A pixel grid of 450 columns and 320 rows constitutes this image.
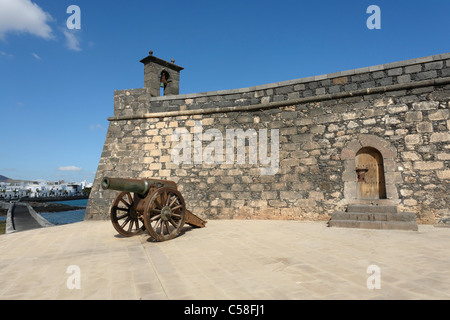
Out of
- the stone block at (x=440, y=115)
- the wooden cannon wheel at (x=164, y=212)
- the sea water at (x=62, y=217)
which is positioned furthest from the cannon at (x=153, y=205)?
the sea water at (x=62, y=217)

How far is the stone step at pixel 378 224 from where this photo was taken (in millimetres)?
4945

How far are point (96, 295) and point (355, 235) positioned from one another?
4070mm

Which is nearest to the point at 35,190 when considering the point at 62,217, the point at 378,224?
Answer: the point at 62,217

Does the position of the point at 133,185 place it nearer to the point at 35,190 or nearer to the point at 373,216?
the point at 373,216

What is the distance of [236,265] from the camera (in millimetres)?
3086

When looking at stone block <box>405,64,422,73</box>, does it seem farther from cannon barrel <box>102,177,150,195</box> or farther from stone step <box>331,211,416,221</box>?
cannon barrel <box>102,177,150,195</box>

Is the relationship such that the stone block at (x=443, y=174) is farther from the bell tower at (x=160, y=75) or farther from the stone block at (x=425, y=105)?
the bell tower at (x=160, y=75)

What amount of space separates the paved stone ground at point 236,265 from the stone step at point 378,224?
262 millimetres

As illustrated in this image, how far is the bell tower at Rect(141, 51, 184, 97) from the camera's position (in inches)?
339

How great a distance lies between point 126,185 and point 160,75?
5.63 metres

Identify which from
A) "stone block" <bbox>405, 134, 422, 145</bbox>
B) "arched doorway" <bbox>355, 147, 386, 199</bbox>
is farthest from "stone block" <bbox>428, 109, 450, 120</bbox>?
"arched doorway" <bbox>355, 147, 386, 199</bbox>

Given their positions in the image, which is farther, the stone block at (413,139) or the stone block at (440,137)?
the stone block at (413,139)

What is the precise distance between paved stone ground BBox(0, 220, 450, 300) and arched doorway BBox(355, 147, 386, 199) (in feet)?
4.42

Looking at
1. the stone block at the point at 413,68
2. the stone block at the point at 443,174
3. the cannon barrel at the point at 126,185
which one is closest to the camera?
the cannon barrel at the point at 126,185
